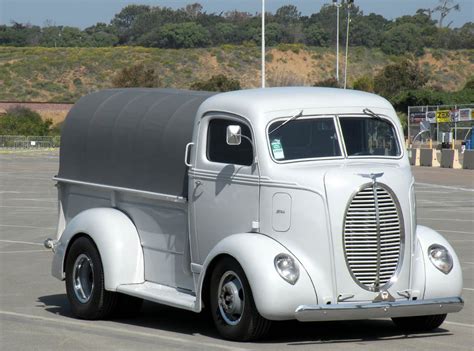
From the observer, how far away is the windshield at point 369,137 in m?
10.7

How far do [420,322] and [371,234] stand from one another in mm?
1344

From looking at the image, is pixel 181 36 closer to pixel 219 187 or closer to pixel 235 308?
pixel 219 187

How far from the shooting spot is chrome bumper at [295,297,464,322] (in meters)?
9.66

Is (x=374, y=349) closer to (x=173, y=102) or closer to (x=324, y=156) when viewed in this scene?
(x=324, y=156)

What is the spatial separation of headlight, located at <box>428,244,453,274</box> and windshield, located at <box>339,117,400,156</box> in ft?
3.17

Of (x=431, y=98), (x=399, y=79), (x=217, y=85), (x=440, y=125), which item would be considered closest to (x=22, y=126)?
(x=217, y=85)

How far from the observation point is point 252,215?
1034cm

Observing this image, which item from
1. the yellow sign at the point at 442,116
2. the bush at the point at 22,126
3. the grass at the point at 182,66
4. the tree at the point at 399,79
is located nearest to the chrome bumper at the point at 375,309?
the yellow sign at the point at 442,116

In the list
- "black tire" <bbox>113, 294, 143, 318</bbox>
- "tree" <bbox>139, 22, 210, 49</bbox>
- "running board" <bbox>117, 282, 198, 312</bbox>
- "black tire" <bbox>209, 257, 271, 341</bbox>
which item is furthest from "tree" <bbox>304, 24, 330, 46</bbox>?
"black tire" <bbox>209, 257, 271, 341</bbox>

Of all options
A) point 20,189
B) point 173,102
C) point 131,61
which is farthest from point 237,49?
point 173,102

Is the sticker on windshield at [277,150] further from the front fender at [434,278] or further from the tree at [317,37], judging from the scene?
the tree at [317,37]

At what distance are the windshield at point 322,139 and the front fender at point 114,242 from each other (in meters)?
2.00

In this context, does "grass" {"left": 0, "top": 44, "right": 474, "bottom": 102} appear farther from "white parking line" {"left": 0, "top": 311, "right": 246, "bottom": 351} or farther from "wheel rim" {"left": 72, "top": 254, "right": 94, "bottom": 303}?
"white parking line" {"left": 0, "top": 311, "right": 246, "bottom": 351}

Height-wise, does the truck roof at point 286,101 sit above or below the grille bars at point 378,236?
above
